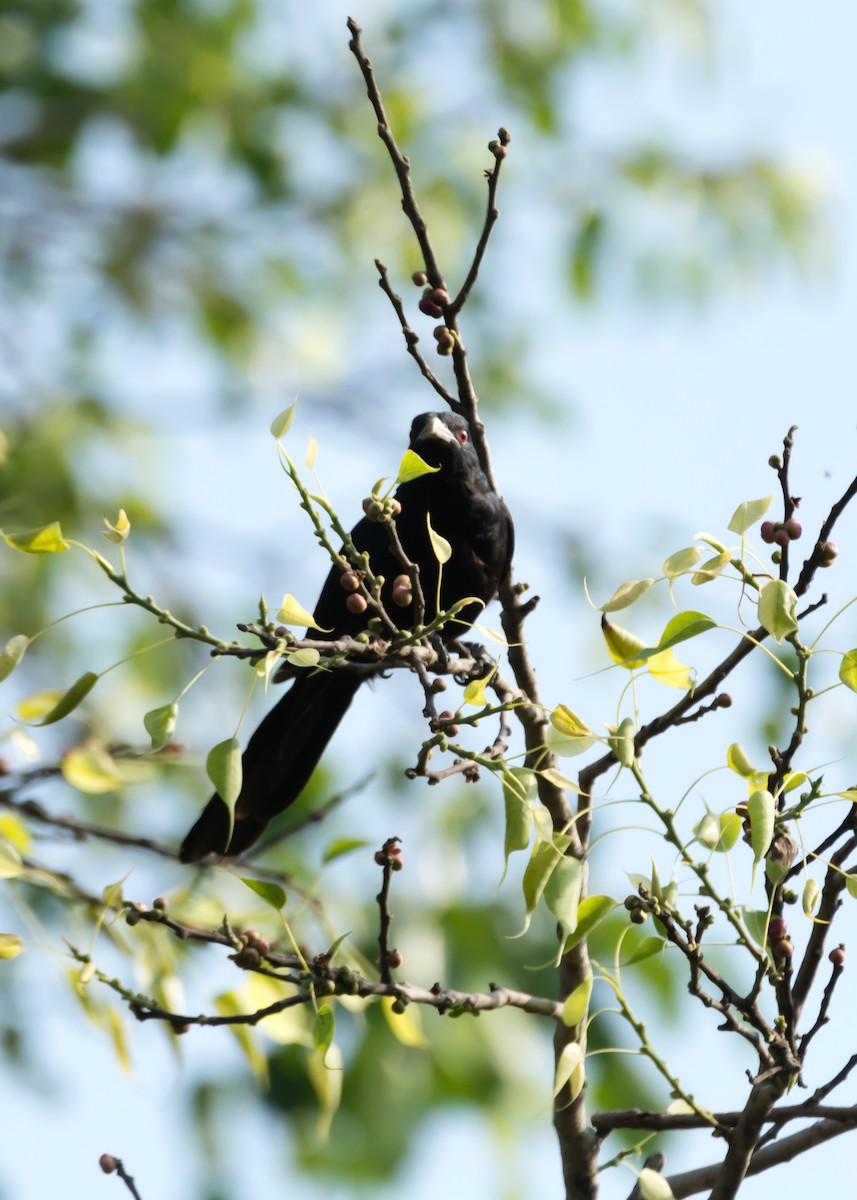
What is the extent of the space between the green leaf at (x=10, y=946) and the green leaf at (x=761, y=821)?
3.48 feet

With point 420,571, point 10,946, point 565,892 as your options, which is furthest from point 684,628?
point 420,571

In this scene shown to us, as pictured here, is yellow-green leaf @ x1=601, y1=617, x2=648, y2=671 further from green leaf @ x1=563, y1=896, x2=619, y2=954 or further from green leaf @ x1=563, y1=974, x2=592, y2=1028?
green leaf @ x1=563, y1=974, x2=592, y2=1028

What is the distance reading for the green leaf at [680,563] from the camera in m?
1.70

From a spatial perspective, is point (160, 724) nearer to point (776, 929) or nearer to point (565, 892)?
point (565, 892)

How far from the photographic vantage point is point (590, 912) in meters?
1.69

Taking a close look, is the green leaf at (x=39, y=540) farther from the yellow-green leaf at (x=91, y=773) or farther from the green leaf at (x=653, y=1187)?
the green leaf at (x=653, y=1187)

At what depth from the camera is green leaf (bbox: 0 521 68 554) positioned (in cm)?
175

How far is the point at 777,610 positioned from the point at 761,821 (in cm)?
25

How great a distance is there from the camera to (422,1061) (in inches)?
129

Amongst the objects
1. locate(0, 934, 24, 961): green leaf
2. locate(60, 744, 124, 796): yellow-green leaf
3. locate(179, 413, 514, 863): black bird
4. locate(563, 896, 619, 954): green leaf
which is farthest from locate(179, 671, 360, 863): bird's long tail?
locate(563, 896, 619, 954): green leaf

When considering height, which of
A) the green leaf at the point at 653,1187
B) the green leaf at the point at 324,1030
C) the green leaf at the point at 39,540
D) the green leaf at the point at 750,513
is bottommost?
→ the green leaf at the point at 653,1187

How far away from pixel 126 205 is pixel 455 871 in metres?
3.68

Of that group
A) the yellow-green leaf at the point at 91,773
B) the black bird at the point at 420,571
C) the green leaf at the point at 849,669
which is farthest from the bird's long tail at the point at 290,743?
the green leaf at the point at 849,669

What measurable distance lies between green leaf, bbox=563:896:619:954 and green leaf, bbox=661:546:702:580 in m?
0.41
